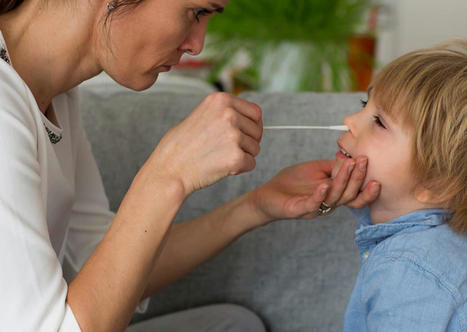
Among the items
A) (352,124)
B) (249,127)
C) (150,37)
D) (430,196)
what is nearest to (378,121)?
(352,124)

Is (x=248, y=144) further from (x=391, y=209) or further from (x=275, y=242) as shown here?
(x=275, y=242)

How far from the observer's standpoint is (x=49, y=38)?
1032 millimetres

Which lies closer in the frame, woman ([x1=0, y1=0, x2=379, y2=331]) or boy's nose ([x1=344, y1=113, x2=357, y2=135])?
woman ([x1=0, y1=0, x2=379, y2=331])

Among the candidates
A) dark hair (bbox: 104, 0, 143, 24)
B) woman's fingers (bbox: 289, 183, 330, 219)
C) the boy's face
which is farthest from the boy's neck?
dark hair (bbox: 104, 0, 143, 24)

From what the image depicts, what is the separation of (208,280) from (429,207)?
579 mm

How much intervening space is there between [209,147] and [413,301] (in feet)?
1.23

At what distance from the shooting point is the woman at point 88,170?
0.82 meters

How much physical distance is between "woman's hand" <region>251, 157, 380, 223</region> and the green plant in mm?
1528

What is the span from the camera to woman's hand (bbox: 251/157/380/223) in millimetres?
1029

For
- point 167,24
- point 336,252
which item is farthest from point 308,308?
point 167,24

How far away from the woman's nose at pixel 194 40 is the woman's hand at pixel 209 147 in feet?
0.60

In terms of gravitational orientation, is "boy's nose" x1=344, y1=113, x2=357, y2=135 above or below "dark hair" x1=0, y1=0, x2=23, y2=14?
below

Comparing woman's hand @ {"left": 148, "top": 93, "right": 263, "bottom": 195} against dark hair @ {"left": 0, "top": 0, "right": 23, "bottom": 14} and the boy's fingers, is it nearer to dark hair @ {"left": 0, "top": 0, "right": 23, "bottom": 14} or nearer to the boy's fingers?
the boy's fingers

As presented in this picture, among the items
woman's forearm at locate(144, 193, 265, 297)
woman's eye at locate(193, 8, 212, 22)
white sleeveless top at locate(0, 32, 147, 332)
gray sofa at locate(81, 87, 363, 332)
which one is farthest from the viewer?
gray sofa at locate(81, 87, 363, 332)
